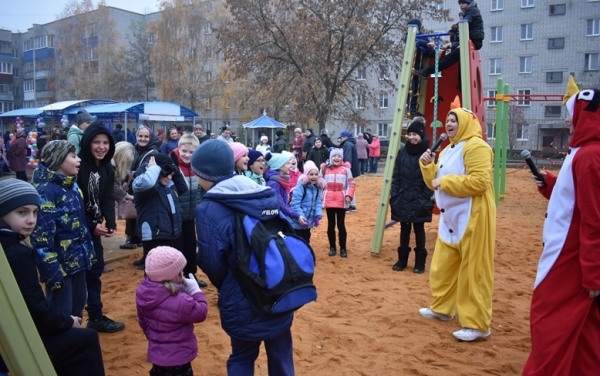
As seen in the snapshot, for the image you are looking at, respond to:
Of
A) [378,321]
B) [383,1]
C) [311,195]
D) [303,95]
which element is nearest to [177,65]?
[303,95]

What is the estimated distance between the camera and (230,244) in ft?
8.57

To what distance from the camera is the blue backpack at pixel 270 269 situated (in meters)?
2.50

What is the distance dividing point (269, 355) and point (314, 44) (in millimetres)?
21761

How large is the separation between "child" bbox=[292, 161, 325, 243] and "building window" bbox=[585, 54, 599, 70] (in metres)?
37.9

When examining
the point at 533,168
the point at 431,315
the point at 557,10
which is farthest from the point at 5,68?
the point at 533,168

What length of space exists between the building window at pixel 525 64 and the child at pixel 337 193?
36.9 metres

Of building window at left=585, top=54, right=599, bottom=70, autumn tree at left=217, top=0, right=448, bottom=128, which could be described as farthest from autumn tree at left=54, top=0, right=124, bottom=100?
building window at left=585, top=54, right=599, bottom=70

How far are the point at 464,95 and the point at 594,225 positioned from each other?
14.6 feet

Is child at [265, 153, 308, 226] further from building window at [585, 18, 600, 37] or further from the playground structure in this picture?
building window at [585, 18, 600, 37]

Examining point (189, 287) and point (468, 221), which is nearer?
point (189, 287)

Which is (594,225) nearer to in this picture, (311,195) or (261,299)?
(261,299)

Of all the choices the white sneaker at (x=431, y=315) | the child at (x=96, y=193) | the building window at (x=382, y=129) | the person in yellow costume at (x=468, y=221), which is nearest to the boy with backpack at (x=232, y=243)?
the child at (x=96, y=193)

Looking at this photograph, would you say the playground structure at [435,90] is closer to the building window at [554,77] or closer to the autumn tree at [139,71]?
the building window at [554,77]

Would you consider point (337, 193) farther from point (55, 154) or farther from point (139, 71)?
point (139, 71)
